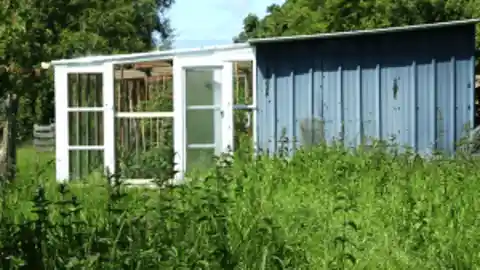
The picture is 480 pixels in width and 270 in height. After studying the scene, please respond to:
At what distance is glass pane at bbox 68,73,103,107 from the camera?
13.7m

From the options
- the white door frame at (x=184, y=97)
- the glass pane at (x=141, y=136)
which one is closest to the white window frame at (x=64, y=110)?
the glass pane at (x=141, y=136)

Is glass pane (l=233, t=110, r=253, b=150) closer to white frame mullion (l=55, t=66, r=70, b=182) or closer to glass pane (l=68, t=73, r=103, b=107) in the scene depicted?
glass pane (l=68, t=73, r=103, b=107)

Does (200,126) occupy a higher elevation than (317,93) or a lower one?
lower

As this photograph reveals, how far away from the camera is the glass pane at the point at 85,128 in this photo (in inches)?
537

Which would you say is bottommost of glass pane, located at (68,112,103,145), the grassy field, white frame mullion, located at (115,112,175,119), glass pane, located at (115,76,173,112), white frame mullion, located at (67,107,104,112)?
the grassy field

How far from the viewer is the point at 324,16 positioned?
1187 inches

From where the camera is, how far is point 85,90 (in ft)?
45.2

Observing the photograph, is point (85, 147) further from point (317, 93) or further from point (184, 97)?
point (317, 93)

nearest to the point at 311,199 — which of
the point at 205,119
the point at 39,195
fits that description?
the point at 39,195

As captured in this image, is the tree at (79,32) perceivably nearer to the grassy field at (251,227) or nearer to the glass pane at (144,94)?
the glass pane at (144,94)

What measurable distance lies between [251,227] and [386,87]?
7383 millimetres

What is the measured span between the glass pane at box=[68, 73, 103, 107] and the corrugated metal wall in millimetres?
3012

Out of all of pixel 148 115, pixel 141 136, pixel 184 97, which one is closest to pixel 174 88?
pixel 184 97

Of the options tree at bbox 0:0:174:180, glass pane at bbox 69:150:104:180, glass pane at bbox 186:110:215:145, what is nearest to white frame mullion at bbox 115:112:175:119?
glass pane at bbox 186:110:215:145
